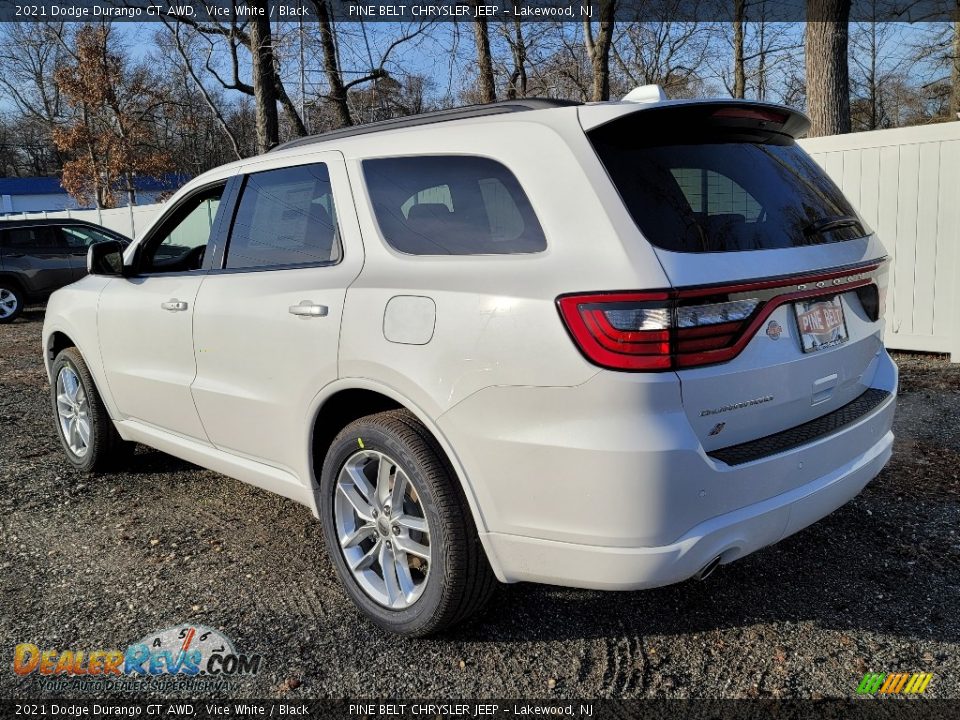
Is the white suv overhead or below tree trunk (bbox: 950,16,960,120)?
below

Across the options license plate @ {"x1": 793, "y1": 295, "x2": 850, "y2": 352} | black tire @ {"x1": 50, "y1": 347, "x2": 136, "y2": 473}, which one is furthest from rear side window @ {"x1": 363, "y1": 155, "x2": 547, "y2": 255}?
black tire @ {"x1": 50, "y1": 347, "x2": 136, "y2": 473}

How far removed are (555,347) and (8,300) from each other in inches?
555

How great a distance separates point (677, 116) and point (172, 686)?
2.59m

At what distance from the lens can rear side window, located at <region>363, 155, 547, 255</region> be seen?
266cm

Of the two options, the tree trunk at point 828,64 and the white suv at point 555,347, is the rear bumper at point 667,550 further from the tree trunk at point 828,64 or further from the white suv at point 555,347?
the tree trunk at point 828,64

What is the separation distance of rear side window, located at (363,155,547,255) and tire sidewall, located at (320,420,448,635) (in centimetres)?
69

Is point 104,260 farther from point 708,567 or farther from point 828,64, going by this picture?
point 828,64

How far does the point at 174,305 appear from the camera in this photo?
3.97 m

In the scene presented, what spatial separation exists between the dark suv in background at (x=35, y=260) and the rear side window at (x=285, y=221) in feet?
37.2

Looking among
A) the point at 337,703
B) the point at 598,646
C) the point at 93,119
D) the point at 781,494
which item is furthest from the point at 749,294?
the point at 93,119

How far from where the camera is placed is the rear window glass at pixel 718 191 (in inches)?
97.7

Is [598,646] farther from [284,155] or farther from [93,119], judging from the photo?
[93,119]

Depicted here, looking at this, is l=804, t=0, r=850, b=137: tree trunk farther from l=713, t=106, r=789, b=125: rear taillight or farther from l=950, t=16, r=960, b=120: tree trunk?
l=950, t=16, r=960, b=120: tree trunk

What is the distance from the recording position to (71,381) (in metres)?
5.12
